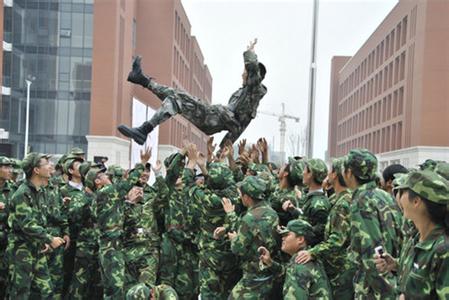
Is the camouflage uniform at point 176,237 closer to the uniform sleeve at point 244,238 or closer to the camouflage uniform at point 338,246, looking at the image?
the uniform sleeve at point 244,238

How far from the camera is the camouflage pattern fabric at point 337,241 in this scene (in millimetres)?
4582

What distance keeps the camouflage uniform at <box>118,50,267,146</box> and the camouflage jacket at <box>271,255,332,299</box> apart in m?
3.56

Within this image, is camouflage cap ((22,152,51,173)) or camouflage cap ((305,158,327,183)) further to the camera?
camouflage cap ((22,152,51,173))

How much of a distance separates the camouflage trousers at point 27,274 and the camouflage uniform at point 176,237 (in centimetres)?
140

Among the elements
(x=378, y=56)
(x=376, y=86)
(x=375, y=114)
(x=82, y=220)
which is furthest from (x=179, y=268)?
(x=378, y=56)

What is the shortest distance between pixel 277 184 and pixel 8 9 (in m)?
40.9

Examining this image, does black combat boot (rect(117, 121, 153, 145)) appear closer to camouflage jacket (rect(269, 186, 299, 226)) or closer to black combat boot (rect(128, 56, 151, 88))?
black combat boot (rect(128, 56, 151, 88))

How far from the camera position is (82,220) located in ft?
23.4

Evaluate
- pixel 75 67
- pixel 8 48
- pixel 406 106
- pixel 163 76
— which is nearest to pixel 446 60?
pixel 406 106

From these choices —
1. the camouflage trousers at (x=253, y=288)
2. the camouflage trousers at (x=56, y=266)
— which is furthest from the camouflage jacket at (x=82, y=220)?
the camouflage trousers at (x=253, y=288)

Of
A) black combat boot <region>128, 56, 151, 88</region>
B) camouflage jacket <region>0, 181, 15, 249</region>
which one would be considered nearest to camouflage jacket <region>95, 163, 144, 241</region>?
camouflage jacket <region>0, 181, 15, 249</region>

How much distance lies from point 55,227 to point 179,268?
1687mm

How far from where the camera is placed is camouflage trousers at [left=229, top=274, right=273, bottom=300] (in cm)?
496

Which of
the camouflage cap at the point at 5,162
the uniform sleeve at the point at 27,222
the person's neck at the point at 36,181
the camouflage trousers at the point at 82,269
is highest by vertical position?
the camouflage cap at the point at 5,162
